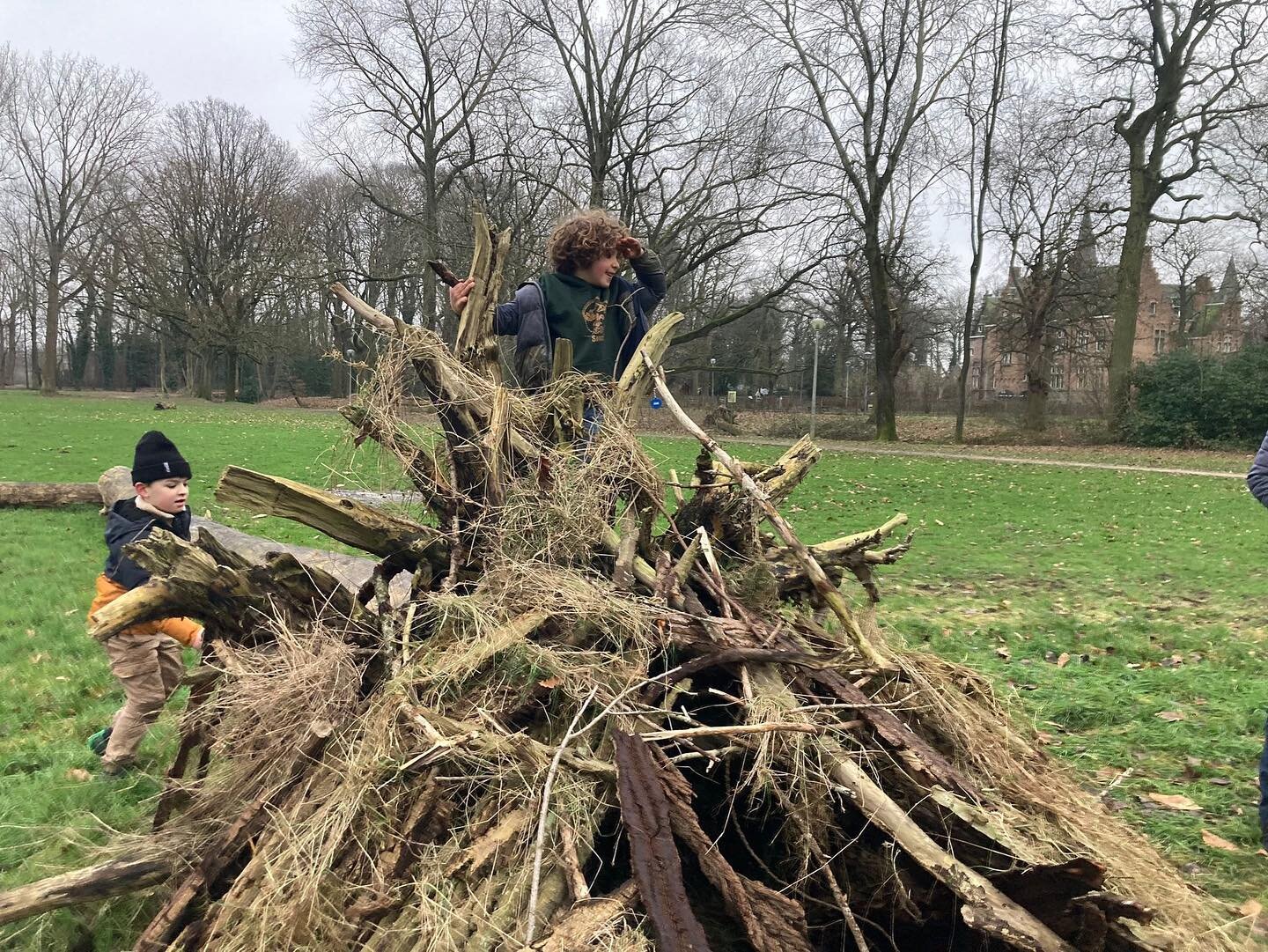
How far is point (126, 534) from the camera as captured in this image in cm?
342

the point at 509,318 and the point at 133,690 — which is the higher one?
the point at 509,318

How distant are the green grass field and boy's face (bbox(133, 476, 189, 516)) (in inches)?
26.1

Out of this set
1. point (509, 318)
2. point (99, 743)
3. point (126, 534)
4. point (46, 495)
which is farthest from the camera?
point (46, 495)

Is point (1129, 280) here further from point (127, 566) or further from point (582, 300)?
point (127, 566)

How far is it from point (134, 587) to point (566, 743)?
7.93 feet

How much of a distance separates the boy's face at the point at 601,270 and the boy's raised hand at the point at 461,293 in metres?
0.52

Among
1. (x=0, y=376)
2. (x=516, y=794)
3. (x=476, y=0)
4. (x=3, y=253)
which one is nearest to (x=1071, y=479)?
(x=516, y=794)

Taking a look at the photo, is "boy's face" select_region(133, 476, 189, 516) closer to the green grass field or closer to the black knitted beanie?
the black knitted beanie

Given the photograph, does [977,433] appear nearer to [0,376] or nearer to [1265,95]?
[1265,95]

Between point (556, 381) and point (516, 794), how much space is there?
1543 millimetres

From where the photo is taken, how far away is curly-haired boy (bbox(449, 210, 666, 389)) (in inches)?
129

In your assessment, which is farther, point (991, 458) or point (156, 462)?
point (991, 458)

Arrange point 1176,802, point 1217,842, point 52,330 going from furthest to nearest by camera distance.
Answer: point 52,330, point 1176,802, point 1217,842

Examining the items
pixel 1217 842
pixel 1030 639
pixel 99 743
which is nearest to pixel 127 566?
pixel 99 743
